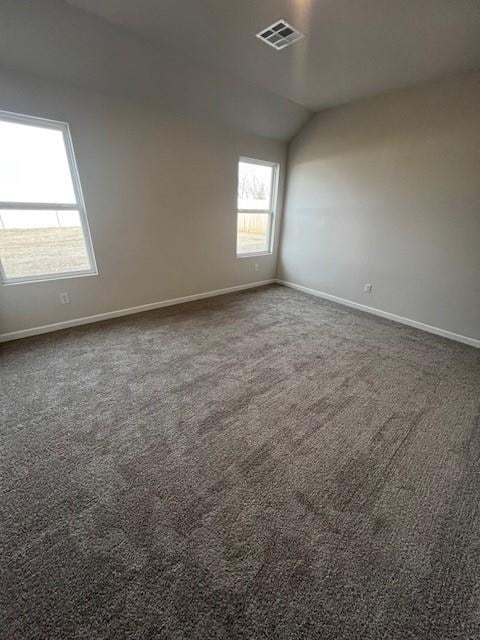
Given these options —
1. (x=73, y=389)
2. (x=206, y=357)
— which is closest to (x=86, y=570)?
(x=73, y=389)

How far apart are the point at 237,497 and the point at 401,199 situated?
3.60 m

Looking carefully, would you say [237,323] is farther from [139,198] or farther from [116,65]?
[116,65]

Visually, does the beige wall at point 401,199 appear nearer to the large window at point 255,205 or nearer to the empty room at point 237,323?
the empty room at point 237,323

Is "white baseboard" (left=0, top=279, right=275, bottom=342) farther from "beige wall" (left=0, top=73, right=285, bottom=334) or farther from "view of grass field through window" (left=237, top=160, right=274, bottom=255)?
"view of grass field through window" (left=237, top=160, right=274, bottom=255)

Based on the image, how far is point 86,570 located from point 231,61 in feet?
12.4

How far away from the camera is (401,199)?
313 cm

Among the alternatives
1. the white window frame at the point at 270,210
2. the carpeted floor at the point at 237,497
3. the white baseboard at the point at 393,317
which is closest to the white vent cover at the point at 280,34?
the white window frame at the point at 270,210

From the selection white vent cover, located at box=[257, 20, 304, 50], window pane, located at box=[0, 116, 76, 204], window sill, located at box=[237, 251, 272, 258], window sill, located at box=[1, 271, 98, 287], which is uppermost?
white vent cover, located at box=[257, 20, 304, 50]

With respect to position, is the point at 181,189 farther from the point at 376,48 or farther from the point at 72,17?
the point at 376,48

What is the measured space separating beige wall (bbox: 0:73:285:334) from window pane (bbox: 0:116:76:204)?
16 cm

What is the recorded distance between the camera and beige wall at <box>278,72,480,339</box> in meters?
2.68

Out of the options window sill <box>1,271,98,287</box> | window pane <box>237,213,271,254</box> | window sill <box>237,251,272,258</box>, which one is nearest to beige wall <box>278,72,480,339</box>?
window pane <box>237,213,271,254</box>

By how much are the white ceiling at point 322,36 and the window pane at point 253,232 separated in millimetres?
1747

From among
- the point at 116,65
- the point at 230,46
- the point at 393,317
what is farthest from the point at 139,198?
the point at 393,317
